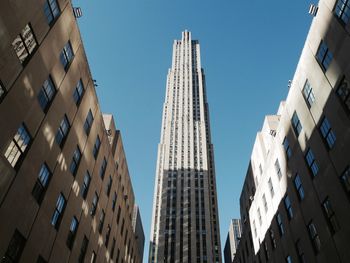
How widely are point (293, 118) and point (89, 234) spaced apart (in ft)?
73.1

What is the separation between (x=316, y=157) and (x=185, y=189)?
10979 cm

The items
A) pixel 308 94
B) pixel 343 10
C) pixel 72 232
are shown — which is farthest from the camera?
pixel 72 232

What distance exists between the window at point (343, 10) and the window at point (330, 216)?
40.8ft

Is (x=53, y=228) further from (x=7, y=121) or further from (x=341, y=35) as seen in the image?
(x=341, y=35)

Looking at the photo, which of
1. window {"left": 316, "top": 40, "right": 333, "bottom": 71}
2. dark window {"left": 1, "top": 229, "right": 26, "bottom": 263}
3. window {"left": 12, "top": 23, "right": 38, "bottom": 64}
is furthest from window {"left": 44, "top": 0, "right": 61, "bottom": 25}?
window {"left": 316, "top": 40, "right": 333, "bottom": 71}

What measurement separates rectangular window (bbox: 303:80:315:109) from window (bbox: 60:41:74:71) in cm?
1973

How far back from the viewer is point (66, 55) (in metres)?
26.2

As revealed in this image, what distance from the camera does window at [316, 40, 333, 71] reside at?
23584 mm

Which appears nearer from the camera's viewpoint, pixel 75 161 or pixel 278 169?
pixel 75 161

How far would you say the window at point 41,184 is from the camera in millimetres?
21520

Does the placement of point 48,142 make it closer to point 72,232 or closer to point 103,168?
point 72,232

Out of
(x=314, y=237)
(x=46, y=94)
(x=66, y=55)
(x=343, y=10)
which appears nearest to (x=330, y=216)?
(x=314, y=237)

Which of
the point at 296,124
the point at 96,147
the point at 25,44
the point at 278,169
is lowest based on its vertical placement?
the point at 25,44

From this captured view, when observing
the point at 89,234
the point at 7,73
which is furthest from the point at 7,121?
the point at 89,234
